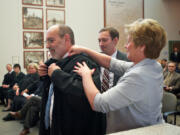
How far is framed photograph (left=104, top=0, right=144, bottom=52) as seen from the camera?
1011cm

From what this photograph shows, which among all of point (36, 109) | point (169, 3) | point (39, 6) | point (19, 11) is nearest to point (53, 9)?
point (39, 6)

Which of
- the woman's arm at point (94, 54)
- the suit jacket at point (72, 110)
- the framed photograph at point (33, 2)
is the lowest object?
the suit jacket at point (72, 110)

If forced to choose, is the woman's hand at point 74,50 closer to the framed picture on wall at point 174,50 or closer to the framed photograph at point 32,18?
the framed photograph at point 32,18

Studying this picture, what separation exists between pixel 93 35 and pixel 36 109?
5.67 metres

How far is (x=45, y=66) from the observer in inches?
63.2

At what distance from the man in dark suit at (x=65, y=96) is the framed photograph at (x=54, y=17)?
766 centimetres

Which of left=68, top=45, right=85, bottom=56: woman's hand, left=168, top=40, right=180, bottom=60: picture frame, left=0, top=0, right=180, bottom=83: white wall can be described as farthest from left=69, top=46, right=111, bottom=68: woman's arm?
left=168, top=40, right=180, bottom=60: picture frame

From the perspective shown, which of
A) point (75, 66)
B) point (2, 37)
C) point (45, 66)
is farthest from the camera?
point (2, 37)

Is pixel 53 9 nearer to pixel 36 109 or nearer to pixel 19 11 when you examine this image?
pixel 19 11

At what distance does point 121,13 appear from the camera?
34.6 ft

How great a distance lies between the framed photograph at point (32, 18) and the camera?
851cm

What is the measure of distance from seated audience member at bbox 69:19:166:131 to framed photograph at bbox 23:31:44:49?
7.58m

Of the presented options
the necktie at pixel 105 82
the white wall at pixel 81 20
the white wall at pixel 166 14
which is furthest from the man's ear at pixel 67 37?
the white wall at pixel 166 14

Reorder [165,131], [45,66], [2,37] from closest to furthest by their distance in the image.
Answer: [165,131], [45,66], [2,37]
